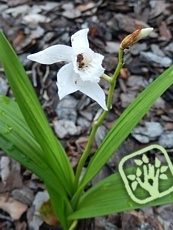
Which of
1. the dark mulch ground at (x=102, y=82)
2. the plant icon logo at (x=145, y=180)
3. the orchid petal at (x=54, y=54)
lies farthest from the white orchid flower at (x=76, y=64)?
the dark mulch ground at (x=102, y=82)

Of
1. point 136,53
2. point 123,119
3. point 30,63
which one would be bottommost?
point 136,53

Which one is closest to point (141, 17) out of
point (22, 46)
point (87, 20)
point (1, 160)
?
point (87, 20)

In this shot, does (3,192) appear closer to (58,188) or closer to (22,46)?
(58,188)

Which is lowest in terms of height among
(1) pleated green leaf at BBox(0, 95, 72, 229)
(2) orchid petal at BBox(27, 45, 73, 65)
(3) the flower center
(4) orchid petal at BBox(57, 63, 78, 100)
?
(1) pleated green leaf at BBox(0, 95, 72, 229)

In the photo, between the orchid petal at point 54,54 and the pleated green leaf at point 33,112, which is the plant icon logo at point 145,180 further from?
the orchid petal at point 54,54

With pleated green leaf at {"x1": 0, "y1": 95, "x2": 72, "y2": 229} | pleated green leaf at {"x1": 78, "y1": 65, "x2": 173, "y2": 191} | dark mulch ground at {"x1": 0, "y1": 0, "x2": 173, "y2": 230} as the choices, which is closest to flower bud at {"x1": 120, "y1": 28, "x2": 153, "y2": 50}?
pleated green leaf at {"x1": 78, "y1": 65, "x2": 173, "y2": 191}

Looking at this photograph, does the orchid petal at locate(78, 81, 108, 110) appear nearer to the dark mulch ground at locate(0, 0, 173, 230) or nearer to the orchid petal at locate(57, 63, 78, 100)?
the orchid petal at locate(57, 63, 78, 100)

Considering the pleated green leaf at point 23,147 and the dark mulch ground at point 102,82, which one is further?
the dark mulch ground at point 102,82
